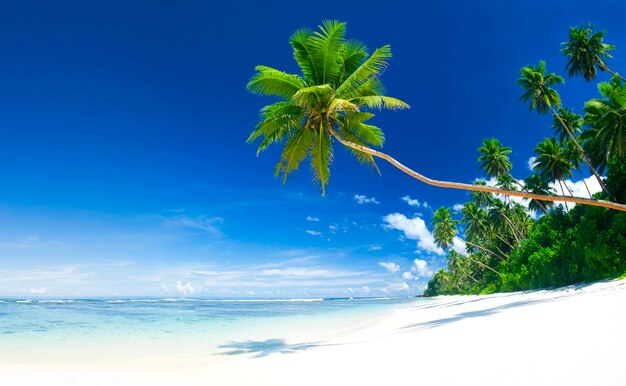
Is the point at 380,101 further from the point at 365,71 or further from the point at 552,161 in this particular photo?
the point at 552,161

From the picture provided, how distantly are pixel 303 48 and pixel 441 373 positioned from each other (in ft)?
33.4

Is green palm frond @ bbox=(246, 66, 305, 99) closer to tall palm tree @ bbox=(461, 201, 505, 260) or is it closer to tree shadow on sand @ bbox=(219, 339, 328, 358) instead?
tree shadow on sand @ bbox=(219, 339, 328, 358)

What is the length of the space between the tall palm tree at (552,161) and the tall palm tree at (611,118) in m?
9.37

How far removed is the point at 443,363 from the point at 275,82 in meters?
9.12

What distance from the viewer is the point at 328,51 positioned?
11.0 m

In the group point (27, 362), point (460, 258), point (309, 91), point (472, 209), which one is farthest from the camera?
point (460, 258)

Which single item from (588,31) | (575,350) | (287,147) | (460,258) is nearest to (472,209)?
(460,258)

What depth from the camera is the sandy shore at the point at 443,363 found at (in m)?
3.91

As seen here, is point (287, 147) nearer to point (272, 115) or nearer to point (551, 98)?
point (272, 115)

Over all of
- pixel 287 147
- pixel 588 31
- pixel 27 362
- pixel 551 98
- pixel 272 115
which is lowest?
pixel 27 362

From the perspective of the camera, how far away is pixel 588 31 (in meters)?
26.3

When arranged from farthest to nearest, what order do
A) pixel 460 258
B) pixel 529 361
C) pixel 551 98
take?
pixel 460 258 < pixel 551 98 < pixel 529 361

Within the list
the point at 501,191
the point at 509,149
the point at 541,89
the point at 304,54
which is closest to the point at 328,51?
the point at 304,54

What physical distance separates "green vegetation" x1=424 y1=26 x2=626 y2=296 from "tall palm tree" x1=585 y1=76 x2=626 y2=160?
0.05 meters
